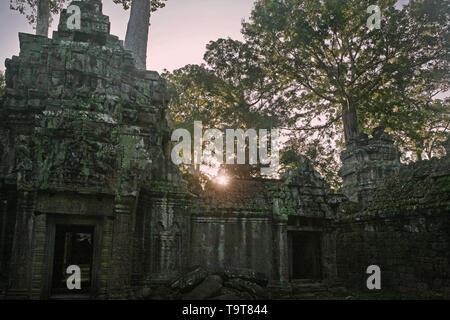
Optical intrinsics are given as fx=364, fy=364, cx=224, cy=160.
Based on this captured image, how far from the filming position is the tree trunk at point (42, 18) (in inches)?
675

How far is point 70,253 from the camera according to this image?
13430 mm

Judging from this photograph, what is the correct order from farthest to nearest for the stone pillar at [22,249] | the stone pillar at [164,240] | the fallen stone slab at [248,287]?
the stone pillar at [164,240] < the fallen stone slab at [248,287] < the stone pillar at [22,249]

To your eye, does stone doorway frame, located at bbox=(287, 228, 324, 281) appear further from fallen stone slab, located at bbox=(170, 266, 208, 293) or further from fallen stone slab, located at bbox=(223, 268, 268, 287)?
fallen stone slab, located at bbox=(170, 266, 208, 293)

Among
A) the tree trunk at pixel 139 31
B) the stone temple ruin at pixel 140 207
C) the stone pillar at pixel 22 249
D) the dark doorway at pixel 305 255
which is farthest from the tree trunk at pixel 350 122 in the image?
the stone pillar at pixel 22 249

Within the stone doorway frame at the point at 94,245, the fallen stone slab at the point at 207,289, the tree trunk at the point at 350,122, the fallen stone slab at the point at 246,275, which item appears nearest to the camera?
the fallen stone slab at the point at 207,289

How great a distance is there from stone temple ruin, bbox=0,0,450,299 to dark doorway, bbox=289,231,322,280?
0.03m

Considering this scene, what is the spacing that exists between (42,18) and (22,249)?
1445 centimetres

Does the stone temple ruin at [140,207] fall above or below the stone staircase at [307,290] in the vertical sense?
above

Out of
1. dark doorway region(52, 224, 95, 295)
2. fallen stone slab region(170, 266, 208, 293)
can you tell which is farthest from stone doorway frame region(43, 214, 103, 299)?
fallen stone slab region(170, 266, 208, 293)

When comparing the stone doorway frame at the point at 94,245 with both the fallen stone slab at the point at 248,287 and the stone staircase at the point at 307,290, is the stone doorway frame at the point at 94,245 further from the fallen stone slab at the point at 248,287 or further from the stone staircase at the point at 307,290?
the stone staircase at the point at 307,290

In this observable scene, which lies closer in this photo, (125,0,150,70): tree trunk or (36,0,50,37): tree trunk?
(125,0,150,70): tree trunk

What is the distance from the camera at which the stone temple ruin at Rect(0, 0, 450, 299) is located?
23.5 ft

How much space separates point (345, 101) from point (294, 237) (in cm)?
1190
